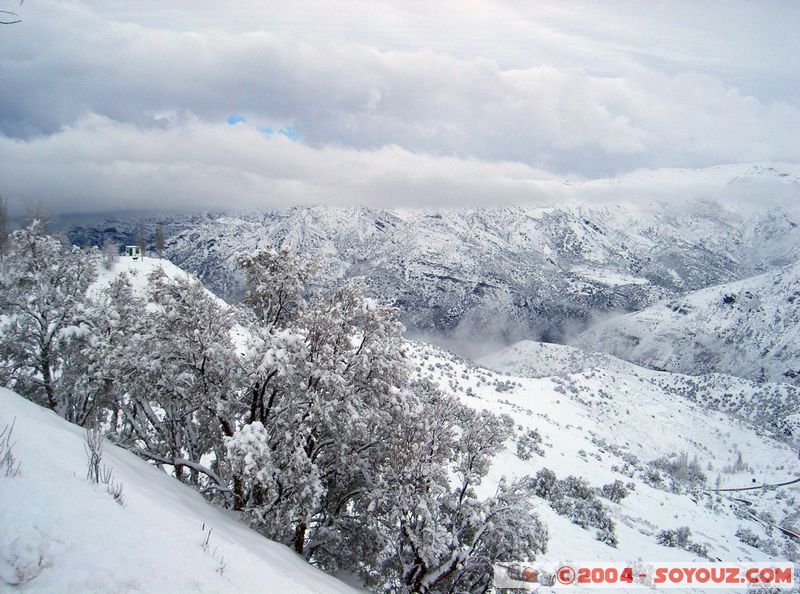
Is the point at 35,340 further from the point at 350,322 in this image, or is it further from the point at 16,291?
the point at 350,322

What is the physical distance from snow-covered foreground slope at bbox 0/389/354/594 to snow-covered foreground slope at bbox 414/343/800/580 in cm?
1892

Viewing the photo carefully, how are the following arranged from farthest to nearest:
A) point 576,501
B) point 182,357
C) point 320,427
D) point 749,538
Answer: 1. point 749,538
2. point 576,501
3. point 182,357
4. point 320,427

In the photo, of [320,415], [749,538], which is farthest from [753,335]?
[320,415]

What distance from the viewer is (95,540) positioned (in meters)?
4.51

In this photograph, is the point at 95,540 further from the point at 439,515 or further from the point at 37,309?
the point at 37,309

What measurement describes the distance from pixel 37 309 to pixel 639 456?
6345 cm

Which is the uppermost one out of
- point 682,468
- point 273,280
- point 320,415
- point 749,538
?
point 273,280

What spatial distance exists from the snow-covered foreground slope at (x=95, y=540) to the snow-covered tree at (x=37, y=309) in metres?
10.6

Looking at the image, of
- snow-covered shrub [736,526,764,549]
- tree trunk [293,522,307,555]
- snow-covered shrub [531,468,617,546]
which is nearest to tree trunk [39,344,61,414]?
tree trunk [293,522,307,555]

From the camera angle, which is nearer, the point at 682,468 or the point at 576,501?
the point at 576,501

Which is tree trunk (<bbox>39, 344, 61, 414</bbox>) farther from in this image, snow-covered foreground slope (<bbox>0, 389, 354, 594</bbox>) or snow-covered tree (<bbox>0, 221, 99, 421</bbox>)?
snow-covered foreground slope (<bbox>0, 389, 354, 594</bbox>)

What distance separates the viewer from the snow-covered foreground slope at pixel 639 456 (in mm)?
26923

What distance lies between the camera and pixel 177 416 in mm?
13484

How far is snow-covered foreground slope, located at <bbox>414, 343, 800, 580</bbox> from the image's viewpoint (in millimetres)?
26923
